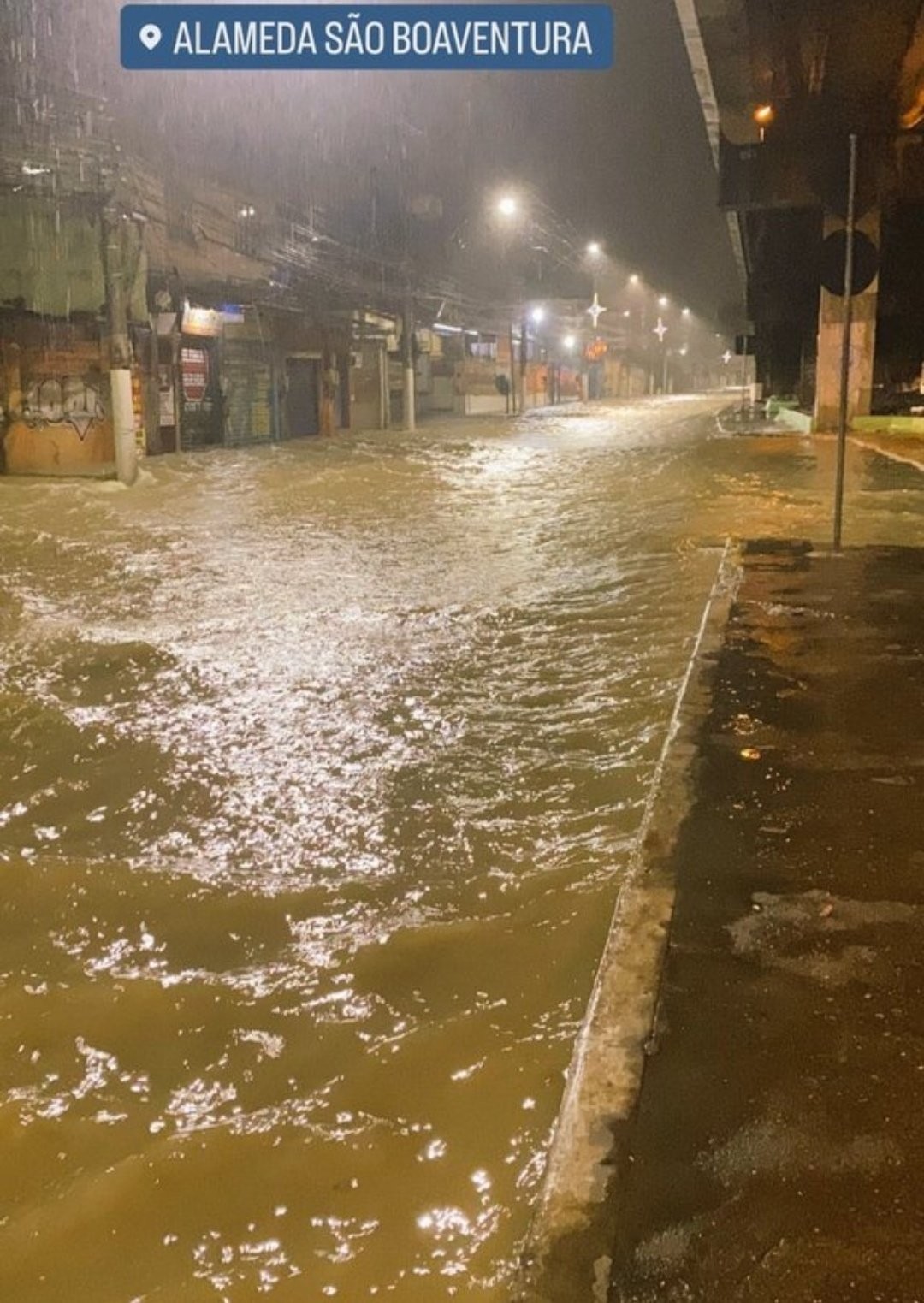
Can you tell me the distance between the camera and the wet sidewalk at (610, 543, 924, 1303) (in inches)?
79.0

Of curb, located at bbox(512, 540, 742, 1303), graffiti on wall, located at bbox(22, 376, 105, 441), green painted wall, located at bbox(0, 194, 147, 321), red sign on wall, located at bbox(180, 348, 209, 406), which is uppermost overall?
green painted wall, located at bbox(0, 194, 147, 321)

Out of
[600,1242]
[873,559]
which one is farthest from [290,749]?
[873,559]

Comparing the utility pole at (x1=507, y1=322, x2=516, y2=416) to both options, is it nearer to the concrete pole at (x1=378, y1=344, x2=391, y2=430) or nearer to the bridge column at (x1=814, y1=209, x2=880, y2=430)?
the concrete pole at (x1=378, y1=344, x2=391, y2=430)

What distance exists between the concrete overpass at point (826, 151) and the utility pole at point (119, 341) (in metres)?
10.4

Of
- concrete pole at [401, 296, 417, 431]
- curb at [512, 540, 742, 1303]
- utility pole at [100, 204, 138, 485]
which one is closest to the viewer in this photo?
curb at [512, 540, 742, 1303]

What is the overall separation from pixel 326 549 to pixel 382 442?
65.6ft

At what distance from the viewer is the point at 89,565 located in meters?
11.9

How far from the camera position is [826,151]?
34.9 ft

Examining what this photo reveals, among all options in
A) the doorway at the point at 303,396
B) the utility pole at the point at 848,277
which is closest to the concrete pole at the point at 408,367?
the doorway at the point at 303,396

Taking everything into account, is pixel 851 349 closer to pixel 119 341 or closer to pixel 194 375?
pixel 119 341

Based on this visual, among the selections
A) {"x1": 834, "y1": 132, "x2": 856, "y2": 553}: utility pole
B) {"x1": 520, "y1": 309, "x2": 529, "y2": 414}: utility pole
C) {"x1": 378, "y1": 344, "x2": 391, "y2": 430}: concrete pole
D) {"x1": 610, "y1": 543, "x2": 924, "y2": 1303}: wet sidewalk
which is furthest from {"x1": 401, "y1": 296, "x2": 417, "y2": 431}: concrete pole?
{"x1": 610, "y1": 543, "x2": 924, "y2": 1303}: wet sidewalk

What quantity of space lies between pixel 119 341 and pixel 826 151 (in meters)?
13.2

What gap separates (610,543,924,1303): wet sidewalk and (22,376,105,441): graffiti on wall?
21.5 meters

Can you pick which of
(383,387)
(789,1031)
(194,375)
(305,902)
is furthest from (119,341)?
(383,387)
